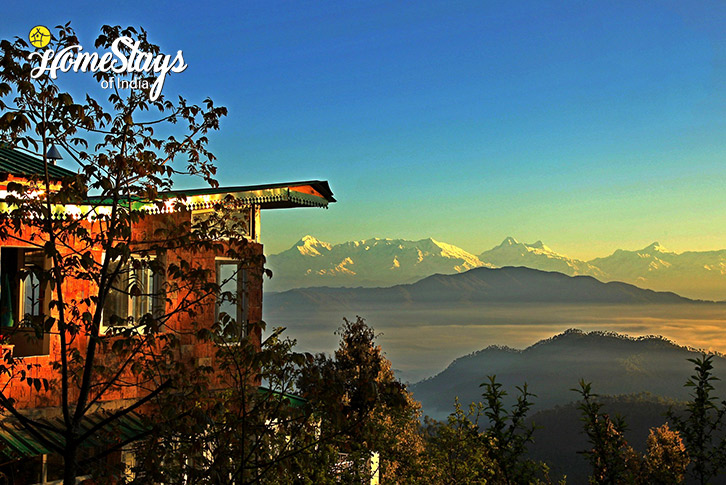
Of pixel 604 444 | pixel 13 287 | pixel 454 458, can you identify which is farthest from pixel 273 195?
pixel 604 444

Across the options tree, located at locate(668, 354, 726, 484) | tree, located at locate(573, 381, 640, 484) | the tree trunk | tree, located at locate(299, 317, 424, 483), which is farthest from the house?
tree, located at locate(668, 354, 726, 484)

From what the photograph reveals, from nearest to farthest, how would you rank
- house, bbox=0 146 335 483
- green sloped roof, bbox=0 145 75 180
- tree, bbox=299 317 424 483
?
tree, bbox=299 317 424 483 < house, bbox=0 146 335 483 < green sloped roof, bbox=0 145 75 180

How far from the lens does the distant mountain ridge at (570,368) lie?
433 feet

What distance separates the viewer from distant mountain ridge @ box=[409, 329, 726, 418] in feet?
433

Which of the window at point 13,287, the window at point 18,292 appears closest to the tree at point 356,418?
the window at point 18,292

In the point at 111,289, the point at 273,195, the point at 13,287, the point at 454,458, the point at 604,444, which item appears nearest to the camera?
the point at 604,444

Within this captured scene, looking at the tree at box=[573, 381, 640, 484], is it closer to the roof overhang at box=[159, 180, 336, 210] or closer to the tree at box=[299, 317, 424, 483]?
the tree at box=[299, 317, 424, 483]

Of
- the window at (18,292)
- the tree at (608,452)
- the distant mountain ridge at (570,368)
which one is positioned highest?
the window at (18,292)

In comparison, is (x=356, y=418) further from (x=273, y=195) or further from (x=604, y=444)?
(x=273, y=195)

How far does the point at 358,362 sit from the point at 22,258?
68.6ft

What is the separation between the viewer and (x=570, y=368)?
5669 inches

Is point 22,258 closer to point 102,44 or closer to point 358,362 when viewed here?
point 102,44

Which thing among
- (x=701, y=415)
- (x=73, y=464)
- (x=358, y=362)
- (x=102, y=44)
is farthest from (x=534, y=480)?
(x=358, y=362)

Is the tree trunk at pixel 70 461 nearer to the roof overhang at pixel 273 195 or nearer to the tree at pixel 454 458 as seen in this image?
the roof overhang at pixel 273 195
